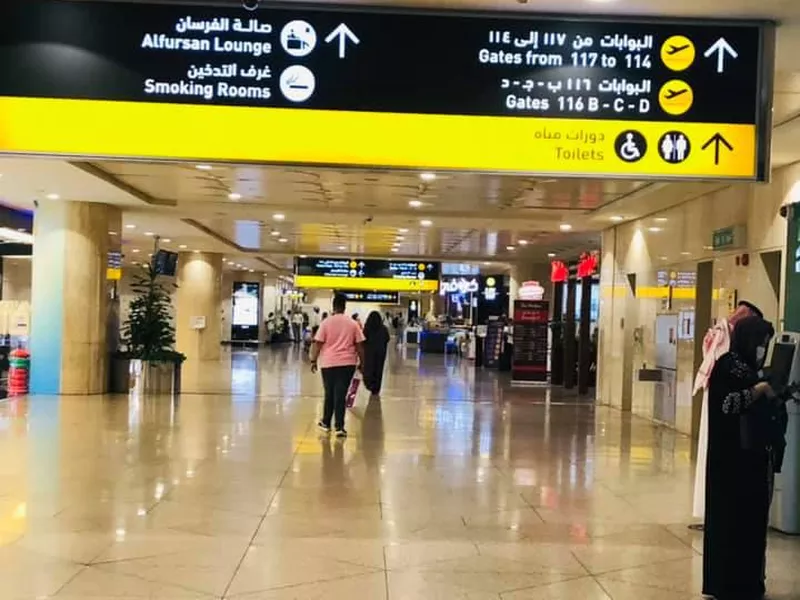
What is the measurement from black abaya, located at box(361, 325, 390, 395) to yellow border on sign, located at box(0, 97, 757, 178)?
10.4 meters

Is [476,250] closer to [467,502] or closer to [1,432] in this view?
[1,432]

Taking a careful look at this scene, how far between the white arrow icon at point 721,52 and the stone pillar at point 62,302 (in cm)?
1162

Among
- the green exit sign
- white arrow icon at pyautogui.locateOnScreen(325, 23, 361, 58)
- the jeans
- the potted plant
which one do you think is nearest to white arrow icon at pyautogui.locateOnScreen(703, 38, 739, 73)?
white arrow icon at pyautogui.locateOnScreen(325, 23, 361, 58)

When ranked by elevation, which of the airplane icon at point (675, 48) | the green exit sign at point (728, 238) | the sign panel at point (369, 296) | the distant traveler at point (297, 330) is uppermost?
the airplane icon at point (675, 48)

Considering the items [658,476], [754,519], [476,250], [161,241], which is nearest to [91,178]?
[658,476]

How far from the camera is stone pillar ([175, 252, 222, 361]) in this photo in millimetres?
24453

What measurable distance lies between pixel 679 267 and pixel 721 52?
294 inches

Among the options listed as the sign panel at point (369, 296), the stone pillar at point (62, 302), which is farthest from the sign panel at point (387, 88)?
the sign panel at point (369, 296)

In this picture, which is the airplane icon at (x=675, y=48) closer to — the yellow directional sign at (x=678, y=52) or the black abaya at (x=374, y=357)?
the yellow directional sign at (x=678, y=52)

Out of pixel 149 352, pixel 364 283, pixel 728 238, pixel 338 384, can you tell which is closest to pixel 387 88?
pixel 338 384

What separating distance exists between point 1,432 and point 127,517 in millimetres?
4624

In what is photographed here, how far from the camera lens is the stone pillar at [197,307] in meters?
24.5

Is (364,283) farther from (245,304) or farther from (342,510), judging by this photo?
(342,510)

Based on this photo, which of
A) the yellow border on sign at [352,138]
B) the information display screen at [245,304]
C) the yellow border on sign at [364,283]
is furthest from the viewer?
the information display screen at [245,304]
